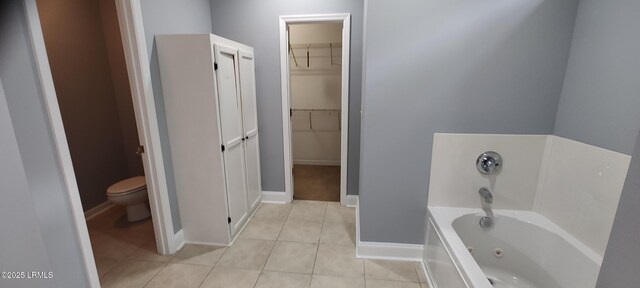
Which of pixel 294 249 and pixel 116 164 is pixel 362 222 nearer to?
pixel 294 249

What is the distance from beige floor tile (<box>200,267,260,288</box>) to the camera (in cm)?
177

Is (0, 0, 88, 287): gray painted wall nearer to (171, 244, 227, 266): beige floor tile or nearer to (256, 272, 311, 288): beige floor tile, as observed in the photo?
(171, 244, 227, 266): beige floor tile

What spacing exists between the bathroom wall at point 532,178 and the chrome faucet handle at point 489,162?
32mm

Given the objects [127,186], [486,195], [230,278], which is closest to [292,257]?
[230,278]

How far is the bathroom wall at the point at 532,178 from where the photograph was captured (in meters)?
1.41

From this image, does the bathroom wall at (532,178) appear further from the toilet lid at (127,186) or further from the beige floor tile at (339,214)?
the toilet lid at (127,186)

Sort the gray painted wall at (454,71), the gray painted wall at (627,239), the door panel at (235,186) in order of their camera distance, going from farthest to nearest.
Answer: the door panel at (235,186) < the gray painted wall at (454,71) < the gray painted wall at (627,239)

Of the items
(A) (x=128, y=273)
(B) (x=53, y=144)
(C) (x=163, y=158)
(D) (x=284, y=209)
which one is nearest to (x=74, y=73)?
(C) (x=163, y=158)

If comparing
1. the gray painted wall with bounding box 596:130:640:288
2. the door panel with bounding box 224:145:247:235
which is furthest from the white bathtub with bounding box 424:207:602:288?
the door panel with bounding box 224:145:247:235

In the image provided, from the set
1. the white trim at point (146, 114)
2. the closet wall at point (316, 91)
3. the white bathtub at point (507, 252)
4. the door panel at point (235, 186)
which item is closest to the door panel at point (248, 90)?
the door panel at point (235, 186)

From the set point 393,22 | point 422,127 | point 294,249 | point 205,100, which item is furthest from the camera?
point 294,249

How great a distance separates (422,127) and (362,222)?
845mm

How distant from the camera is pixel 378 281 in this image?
5.87 ft

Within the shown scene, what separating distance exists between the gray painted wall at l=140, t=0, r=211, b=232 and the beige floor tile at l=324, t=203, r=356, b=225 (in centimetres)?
141
